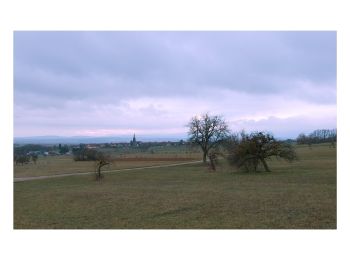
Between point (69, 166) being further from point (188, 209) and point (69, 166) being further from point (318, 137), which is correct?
point (318, 137)

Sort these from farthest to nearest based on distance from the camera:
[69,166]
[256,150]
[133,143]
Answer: [133,143]
[69,166]
[256,150]

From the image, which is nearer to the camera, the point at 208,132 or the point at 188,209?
the point at 188,209

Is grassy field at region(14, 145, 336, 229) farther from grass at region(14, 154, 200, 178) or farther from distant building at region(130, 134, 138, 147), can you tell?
distant building at region(130, 134, 138, 147)

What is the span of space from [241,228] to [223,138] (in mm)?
50964

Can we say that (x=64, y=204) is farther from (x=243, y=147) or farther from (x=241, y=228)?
(x=243, y=147)

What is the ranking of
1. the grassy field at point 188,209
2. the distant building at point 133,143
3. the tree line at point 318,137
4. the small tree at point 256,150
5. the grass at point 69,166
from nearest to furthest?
the grassy field at point 188,209 → the small tree at point 256,150 → the grass at point 69,166 → the tree line at point 318,137 → the distant building at point 133,143

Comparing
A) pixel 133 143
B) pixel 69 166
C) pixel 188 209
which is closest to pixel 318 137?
pixel 133 143

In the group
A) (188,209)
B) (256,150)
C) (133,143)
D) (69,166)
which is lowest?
(69,166)

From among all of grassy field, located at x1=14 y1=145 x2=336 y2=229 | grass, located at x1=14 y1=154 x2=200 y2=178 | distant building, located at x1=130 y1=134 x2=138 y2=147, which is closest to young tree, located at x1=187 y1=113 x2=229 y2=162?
grass, located at x1=14 y1=154 x2=200 y2=178

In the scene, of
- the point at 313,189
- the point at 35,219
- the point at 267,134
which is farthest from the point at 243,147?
the point at 35,219

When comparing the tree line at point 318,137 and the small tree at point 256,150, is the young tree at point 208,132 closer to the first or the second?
the small tree at point 256,150

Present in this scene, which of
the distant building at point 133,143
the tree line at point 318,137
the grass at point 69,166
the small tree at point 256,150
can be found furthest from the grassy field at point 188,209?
the distant building at point 133,143

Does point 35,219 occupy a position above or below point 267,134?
below

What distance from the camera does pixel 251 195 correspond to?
19141 millimetres
